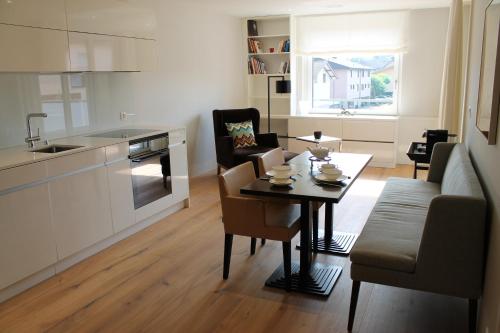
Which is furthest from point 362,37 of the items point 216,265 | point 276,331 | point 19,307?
point 19,307

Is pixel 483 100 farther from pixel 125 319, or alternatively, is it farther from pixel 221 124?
pixel 221 124

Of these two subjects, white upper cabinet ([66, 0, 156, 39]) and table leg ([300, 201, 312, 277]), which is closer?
table leg ([300, 201, 312, 277])

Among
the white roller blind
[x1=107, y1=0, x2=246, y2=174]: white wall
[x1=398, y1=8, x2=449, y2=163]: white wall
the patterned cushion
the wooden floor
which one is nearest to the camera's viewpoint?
the wooden floor

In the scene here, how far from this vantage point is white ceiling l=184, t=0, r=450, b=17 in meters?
5.49

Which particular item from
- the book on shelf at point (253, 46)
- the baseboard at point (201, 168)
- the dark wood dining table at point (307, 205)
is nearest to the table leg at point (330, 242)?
the dark wood dining table at point (307, 205)

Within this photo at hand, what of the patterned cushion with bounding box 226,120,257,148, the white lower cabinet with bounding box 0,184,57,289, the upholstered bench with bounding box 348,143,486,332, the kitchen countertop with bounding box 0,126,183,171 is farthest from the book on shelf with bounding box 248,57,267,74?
the upholstered bench with bounding box 348,143,486,332

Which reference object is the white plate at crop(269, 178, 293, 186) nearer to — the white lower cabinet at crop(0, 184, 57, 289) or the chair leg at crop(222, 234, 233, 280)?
the chair leg at crop(222, 234, 233, 280)

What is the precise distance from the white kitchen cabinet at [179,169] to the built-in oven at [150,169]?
0.23 feet

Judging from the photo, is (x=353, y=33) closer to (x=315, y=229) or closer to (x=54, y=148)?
(x=315, y=229)

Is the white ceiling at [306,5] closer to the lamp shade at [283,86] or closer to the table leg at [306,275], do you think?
the lamp shade at [283,86]

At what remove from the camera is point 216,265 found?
330cm

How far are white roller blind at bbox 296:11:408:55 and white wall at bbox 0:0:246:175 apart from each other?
108 cm

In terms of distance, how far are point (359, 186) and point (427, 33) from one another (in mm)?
2559

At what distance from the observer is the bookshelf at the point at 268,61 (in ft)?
22.8
